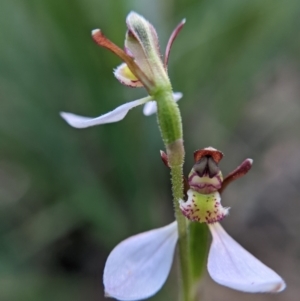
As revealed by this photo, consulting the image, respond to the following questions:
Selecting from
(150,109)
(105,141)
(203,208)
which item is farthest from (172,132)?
(105,141)

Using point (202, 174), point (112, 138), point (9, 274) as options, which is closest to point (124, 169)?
point (112, 138)

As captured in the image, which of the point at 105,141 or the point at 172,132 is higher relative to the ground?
the point at 105,141

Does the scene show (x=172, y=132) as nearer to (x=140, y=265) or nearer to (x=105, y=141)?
(x=140, y=265)

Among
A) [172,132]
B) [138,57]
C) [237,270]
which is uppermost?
[138,57]

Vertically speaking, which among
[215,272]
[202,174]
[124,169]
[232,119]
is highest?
[232,119]

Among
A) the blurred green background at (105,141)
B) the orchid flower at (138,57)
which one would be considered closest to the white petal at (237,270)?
the orchid flower at (138,57)

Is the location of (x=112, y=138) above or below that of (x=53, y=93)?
below

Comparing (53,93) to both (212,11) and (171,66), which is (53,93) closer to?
(171,66)
